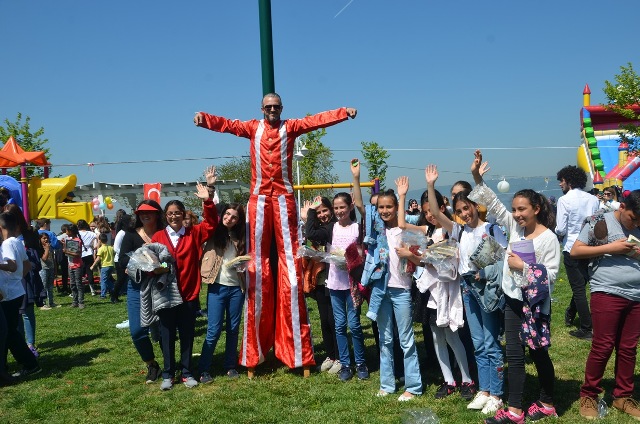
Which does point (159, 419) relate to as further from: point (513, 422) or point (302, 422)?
point (513, 422)

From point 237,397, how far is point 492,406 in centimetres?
221

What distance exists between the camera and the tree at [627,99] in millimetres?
18344

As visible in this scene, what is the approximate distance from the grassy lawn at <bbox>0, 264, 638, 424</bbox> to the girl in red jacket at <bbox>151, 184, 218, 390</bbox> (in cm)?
26

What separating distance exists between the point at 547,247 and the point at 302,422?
2253 millimetres

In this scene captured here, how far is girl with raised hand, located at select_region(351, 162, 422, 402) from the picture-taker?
16.0ft

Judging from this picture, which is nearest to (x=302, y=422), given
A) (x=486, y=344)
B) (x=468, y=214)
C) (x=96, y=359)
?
(x=486, y=344)

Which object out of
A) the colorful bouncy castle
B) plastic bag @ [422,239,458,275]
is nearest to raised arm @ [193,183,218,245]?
plastic bag @ [422,239,458,275]

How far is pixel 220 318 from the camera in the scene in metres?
5.76

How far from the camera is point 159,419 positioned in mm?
4719

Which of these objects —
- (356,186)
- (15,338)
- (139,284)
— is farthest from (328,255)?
(15,338)

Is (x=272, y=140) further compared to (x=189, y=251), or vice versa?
(x=272, y=140)

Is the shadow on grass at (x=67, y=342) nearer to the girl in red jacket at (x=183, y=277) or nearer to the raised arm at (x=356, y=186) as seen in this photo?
the girl in red jacket at (x=183, y=277)

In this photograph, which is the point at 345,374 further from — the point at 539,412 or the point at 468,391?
the point at 539,412

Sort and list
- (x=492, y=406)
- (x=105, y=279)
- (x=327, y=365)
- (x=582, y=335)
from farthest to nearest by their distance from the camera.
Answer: (x=105, y=279) < (x=582, y=335) < (x=327, y=365) < (x=492, y=406)
